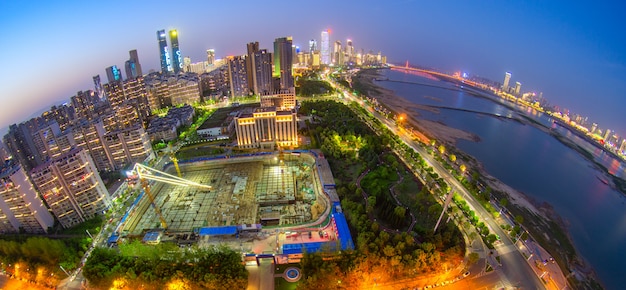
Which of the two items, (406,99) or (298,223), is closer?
(298,223)

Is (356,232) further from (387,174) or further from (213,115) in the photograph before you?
(213,115)

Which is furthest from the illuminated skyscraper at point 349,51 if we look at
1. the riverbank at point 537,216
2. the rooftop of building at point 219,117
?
the riverbank at point 537,216

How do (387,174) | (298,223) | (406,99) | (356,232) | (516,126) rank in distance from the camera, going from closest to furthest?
(356,232) → (298,223) → (387,174) → (516,126) → (406,99)

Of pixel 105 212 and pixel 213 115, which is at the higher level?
pixel 213 115

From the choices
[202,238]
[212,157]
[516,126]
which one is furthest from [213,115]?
[516,126]

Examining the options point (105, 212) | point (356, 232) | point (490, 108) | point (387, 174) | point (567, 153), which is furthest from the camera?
point (490, 108)

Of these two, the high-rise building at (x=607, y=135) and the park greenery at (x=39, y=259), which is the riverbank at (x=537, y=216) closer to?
the high-rise building at (x=607, y=135)
